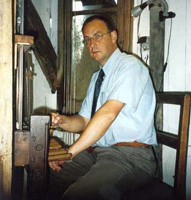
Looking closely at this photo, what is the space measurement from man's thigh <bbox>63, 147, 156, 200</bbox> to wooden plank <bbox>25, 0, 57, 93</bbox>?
2392mm

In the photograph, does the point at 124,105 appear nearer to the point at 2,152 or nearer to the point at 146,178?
the point at 146,178

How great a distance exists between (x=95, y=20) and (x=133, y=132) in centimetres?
137

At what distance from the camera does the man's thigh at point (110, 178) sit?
1.81 m

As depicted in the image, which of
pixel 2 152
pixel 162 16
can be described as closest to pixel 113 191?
pixel 2 152

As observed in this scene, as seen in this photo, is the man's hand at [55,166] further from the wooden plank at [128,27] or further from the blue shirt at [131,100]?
the wooden plank at [128,27]

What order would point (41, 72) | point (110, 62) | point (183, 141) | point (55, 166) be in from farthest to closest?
1. point (41, 72)
2. point (110, 62)
3. point (55, 166)
4. point (183, 141)

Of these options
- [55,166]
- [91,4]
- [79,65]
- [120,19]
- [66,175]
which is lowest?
[66,175]

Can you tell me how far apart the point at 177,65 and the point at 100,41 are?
1304 millimetres

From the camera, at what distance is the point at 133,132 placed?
2.30 m

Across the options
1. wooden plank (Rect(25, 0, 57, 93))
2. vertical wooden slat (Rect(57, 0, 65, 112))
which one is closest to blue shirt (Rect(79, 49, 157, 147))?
vertical wooden slat (Rect(57, 0, 65, 112))

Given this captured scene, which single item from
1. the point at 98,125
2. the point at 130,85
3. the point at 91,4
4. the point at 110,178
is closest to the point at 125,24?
the point at 91,4

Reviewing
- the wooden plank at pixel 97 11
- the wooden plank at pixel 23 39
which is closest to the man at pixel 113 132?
the wooden plank at pixel 23 39

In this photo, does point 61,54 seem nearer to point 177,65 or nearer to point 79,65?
point 79,65

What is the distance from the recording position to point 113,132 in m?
2.36
